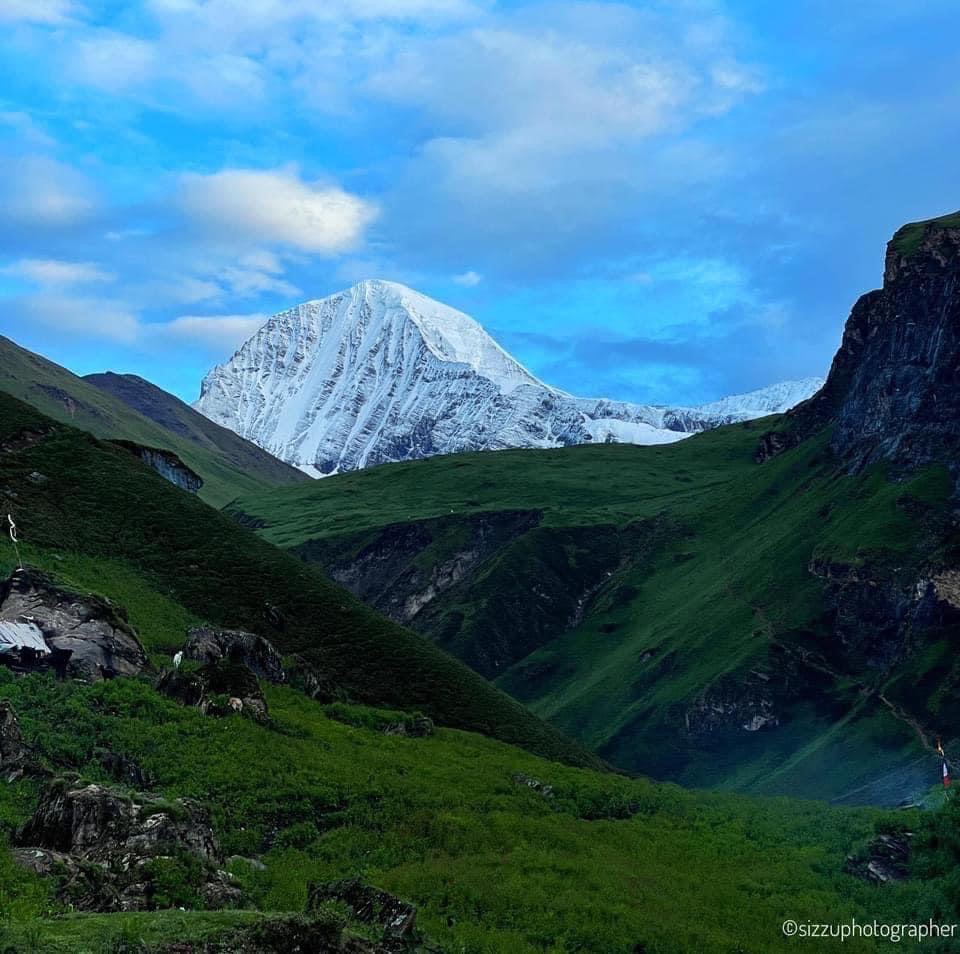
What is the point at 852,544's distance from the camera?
177625 mm

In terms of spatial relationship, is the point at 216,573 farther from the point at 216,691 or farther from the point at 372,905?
the point at 372,905

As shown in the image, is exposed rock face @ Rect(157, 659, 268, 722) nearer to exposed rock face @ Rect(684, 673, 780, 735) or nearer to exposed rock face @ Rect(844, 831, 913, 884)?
exposed rock face @ Rect(844, 831, 913, 884)

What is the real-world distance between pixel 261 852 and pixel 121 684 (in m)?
16.1

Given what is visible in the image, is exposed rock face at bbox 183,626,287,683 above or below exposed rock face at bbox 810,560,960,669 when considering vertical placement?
below

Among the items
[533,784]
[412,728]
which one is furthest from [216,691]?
[533,784]

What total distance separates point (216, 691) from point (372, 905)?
2879 centimetres

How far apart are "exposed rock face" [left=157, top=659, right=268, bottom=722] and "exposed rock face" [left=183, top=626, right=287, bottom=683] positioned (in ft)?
13.9

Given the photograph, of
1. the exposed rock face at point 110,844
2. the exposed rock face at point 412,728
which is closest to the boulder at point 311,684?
the exposed rock face at point 412,728

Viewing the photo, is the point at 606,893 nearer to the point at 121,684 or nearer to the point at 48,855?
the point at 48,855

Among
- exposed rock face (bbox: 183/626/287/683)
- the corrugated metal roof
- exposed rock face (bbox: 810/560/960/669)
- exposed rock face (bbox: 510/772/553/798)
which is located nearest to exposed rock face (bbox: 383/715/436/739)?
exposed rock face (bbox: 183/626/287/683)

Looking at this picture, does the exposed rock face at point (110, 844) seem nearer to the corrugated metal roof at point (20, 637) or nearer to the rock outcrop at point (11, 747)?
the rock outcrop at point (11, 747)

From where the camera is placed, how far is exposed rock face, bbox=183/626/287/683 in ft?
208

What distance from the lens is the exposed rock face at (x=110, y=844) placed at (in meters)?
29.7

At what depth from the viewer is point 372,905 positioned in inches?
1148
